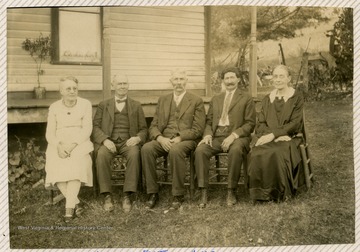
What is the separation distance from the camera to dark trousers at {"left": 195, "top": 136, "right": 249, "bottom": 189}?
2.62 m

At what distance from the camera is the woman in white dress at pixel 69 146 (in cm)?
266

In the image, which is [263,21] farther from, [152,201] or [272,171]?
[152,201]

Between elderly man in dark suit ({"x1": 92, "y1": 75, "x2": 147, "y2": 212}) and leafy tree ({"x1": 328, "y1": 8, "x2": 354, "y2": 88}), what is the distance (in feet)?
4.69

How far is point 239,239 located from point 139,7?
67.9 inches

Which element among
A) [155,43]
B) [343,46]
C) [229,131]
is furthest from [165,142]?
[343,46]

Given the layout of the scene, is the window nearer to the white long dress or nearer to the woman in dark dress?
the white long dress

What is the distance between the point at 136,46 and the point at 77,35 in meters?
0.42

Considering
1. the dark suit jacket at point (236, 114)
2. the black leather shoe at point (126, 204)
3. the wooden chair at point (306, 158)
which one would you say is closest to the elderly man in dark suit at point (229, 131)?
the dark suit jacket at point (236, 114)

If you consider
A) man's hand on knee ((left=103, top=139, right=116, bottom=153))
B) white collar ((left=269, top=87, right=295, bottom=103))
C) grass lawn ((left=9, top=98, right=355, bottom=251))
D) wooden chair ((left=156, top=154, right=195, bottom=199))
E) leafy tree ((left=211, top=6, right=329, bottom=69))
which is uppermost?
leafy tree ((left=211, top=6, right=329, bottom=69))

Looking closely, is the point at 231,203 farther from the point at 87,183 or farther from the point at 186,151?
the point at 87,183

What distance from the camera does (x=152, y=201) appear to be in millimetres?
2668

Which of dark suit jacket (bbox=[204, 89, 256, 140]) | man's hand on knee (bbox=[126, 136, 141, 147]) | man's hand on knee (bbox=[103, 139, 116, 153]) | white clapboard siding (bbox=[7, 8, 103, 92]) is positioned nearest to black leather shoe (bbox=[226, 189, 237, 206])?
dark suit jacket (bbox=[204, 89, 256, 140])

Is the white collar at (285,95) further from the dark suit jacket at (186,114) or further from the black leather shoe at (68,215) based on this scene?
the black leather shoe at (68,215)

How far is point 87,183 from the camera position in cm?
268
